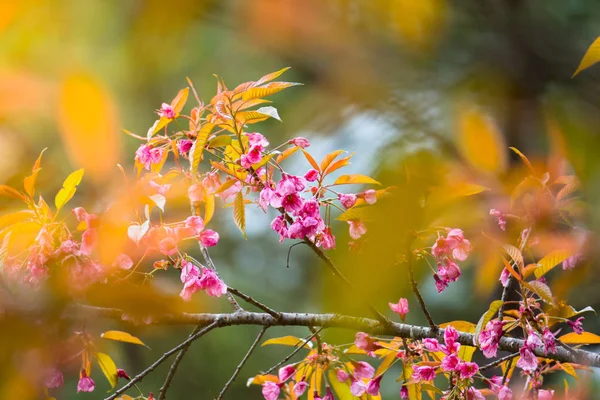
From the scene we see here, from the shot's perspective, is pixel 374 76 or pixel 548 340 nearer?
pixel 374 76

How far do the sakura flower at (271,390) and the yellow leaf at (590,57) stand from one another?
0.60 meters

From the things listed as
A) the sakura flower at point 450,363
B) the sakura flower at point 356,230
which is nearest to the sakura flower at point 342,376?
the sakura flower at point 450,363

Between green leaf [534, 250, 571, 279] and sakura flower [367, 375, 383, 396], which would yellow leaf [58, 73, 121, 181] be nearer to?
green leaf [534, 250, 571, 279]

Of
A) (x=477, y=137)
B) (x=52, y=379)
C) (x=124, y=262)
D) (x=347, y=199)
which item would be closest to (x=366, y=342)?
(x=347, y=199)

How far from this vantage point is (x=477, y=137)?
15cm

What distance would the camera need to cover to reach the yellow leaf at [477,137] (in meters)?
0.14

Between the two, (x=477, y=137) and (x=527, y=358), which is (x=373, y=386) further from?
(x=477, y=137)

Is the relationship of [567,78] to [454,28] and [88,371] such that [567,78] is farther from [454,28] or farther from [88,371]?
[88,371]

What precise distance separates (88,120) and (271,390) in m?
0.61

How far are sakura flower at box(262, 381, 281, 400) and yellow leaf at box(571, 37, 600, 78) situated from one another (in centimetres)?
60

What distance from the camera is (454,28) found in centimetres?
13

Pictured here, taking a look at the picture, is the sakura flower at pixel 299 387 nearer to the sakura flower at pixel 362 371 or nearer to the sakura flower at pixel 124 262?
the sakura flower at pixel 362 371

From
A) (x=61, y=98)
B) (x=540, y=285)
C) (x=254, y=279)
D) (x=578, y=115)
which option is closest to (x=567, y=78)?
(x=578, y=115)

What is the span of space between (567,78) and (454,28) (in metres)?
0.03
